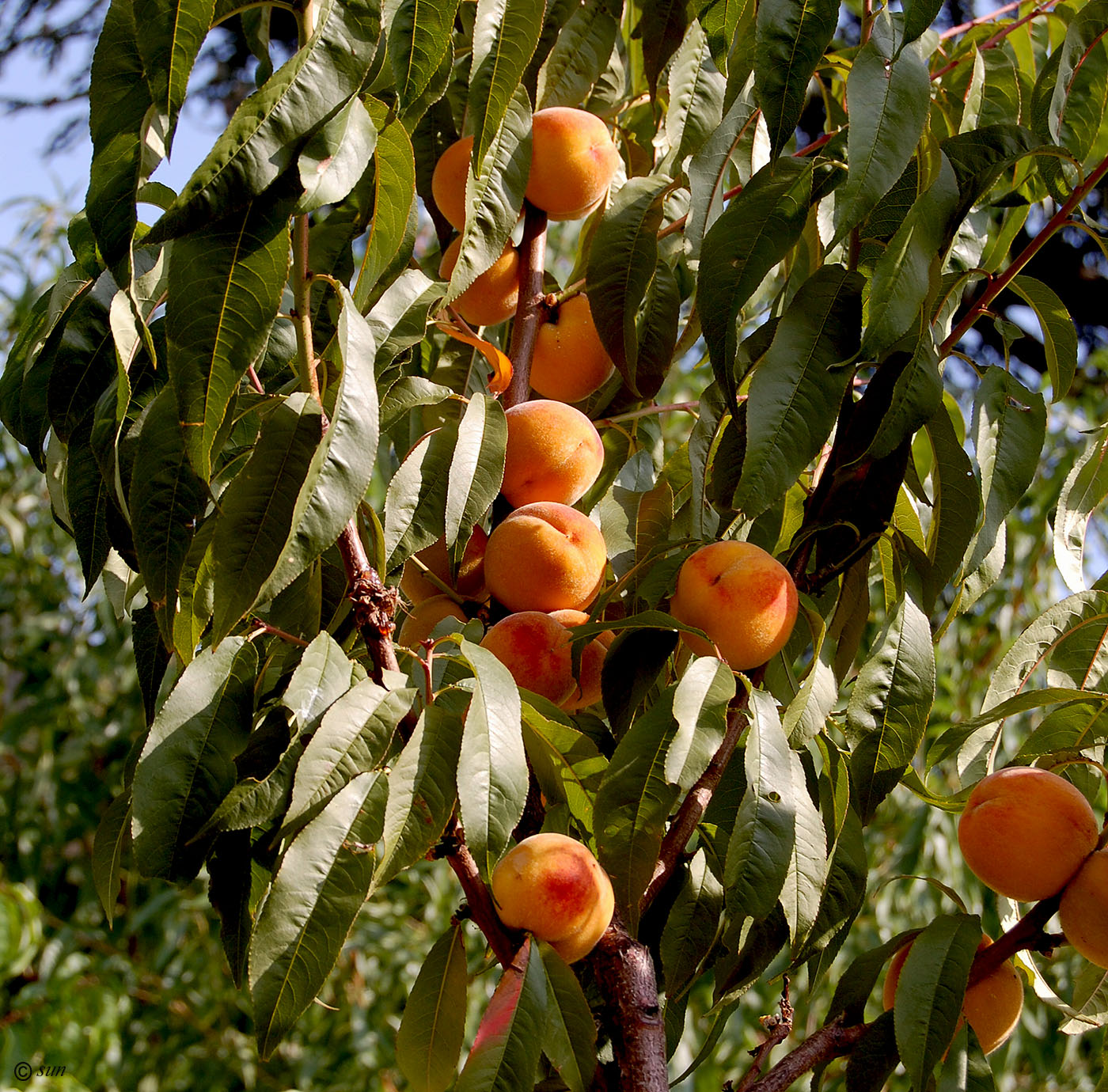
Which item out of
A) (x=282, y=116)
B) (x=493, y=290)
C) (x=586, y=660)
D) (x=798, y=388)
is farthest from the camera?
(x=493, y=290)

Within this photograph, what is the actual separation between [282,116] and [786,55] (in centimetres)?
27

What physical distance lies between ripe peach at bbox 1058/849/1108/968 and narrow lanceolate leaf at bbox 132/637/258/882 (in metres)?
0.48

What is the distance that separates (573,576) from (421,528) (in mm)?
110

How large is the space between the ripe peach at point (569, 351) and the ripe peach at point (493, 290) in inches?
1.4

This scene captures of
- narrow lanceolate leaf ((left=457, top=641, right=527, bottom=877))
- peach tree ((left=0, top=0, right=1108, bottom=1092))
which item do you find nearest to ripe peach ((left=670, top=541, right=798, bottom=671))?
peach tree ((left=0, top=0, right=1108, bottom=1092))

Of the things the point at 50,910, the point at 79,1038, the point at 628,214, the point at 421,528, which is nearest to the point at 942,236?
the point at 628,214

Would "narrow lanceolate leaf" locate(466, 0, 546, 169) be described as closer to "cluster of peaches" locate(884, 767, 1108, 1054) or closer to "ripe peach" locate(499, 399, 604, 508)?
"ripe peach" locate(499, 399, 604, 508)

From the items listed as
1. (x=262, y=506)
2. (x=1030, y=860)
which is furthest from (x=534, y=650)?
(x=1030, y=860)

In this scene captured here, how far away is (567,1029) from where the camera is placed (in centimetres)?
60

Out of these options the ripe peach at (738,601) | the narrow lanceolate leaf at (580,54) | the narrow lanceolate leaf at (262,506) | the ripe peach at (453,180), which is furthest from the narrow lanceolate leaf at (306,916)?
the narrow lanceolate leaf at (580,54)

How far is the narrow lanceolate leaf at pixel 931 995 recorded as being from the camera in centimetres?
60

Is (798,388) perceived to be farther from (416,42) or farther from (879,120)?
(416,42)

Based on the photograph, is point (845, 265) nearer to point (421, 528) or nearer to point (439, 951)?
point (421, 528)

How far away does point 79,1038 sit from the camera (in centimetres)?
206
